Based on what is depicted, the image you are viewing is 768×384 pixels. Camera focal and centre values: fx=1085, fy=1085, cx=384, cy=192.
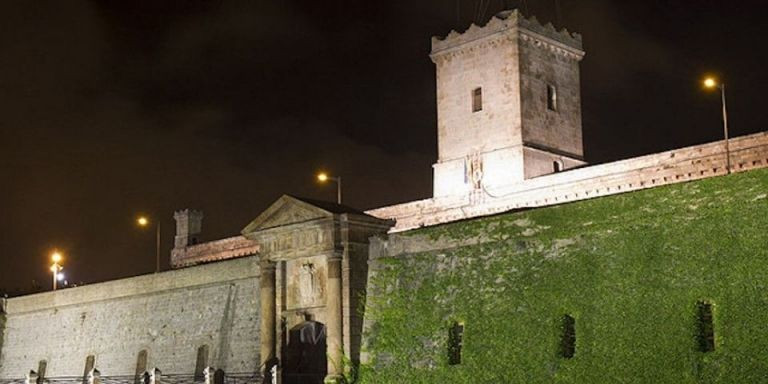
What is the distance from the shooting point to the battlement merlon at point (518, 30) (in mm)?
50562

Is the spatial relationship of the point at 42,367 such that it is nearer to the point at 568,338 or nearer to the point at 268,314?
the point at 268,314

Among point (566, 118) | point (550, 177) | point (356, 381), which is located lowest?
point (356, 381)

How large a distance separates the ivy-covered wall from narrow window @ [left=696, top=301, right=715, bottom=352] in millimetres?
131

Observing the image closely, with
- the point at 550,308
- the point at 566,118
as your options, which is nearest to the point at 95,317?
the point at 566,118

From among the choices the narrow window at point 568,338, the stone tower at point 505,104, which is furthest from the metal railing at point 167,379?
the stone tower at point 505,104

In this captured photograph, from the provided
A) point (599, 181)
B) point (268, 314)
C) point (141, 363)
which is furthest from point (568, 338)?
point (141, 363)

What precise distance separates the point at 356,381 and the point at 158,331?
49.3 ft

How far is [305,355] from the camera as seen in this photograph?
116 feet

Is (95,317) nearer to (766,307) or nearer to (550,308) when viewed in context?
(550,308)

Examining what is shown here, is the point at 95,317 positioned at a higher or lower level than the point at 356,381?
higher

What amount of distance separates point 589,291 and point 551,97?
26.1 m

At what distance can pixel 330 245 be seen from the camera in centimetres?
3309

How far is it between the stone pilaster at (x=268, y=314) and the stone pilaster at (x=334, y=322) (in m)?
2.90

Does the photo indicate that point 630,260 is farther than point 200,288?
No
